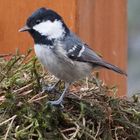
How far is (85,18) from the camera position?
2.51 m

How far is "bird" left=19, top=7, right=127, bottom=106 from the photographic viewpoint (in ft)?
7.34

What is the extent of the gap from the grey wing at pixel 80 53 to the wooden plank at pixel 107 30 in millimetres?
178

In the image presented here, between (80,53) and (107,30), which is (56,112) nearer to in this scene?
(80,53)

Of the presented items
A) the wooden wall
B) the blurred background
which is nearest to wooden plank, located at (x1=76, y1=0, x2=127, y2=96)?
the wooden wall

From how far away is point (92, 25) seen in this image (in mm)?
A: 2576

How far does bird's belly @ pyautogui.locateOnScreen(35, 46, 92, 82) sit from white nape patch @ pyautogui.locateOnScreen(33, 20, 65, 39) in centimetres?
6

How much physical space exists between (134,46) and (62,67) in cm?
289

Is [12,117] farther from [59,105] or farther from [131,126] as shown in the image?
[131,126]

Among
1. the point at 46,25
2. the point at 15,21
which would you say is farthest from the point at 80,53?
the point at 15,21

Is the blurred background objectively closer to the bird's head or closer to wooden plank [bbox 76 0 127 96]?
wooden plank [bbox 76 0 127 96]

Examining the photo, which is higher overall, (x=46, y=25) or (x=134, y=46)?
(x=46, y=25)

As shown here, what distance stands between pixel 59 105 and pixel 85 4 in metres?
0.74

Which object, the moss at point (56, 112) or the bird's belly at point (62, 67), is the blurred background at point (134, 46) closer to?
the bird's belly at point (62, 67)

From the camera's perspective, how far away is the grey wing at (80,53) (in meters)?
2.29
